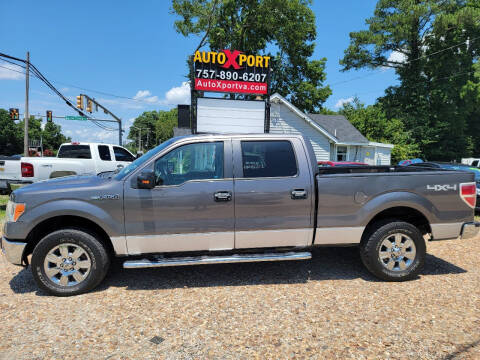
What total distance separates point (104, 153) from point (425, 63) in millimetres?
39901

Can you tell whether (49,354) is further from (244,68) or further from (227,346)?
(244,68)

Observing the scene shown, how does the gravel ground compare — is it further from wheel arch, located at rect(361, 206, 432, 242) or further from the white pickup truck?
the white pickup truck

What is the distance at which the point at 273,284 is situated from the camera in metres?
4.00

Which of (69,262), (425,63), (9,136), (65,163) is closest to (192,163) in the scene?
(69,262)

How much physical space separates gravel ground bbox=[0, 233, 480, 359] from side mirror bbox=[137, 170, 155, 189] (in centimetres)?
136

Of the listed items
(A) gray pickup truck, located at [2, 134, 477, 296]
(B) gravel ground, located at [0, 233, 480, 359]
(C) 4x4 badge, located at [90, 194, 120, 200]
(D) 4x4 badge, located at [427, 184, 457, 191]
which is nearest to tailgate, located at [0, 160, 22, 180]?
(B) gravel ground, located at [0, 233, 480, 359]

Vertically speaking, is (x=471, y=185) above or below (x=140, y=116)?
below

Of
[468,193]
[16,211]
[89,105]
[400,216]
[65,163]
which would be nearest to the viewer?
[16,211]

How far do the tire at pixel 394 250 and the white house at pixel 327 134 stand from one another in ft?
53.0

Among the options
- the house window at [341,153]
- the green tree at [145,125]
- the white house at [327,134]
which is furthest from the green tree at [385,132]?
the green tree at [145,125]

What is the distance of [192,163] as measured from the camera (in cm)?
395

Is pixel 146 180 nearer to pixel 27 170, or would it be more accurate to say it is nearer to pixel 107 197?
pixel 107 197

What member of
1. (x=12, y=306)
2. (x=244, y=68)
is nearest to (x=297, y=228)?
(x=12, y=306)

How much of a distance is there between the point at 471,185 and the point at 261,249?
9.73 ft
